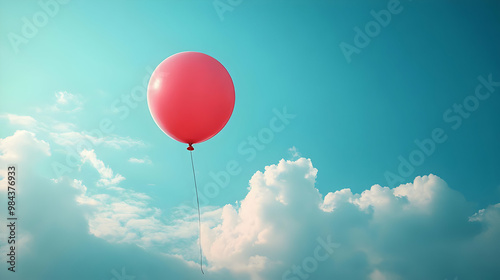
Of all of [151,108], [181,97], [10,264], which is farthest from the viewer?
[10,264]

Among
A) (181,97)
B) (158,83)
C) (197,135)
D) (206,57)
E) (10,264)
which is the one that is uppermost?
(206,57)

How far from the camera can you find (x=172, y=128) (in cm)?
481

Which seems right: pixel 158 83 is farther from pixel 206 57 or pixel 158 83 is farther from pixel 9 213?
pixel 9 213

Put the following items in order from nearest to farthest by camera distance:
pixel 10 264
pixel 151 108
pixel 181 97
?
pixel 181 97 < pixel 151 108 < pixel 10 264

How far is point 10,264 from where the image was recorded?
7758 millimetres

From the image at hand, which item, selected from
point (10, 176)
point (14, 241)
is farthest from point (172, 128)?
point (14, 241)

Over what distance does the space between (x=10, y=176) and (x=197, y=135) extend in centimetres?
662

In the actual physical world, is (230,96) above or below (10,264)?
above

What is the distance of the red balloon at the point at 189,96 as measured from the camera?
4.62m

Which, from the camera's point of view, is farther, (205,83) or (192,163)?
(192,163)

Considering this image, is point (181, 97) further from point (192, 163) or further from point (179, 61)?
point (192, 163)

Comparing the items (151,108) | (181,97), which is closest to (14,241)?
(151,108)

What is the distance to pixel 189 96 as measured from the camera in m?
4.59

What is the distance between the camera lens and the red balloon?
15.1 feet
